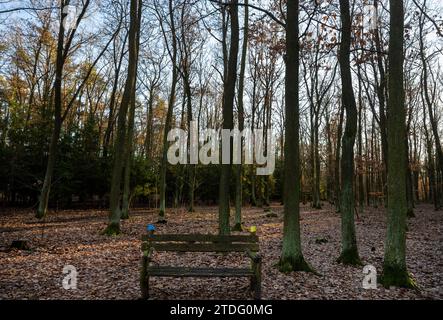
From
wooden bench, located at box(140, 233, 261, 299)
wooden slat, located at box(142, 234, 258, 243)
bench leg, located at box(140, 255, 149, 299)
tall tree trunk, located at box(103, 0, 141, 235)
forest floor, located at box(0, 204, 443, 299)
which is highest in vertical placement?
tall tree trunk, located at box(103, 0, 141, 235)

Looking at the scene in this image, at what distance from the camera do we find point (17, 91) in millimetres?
26719

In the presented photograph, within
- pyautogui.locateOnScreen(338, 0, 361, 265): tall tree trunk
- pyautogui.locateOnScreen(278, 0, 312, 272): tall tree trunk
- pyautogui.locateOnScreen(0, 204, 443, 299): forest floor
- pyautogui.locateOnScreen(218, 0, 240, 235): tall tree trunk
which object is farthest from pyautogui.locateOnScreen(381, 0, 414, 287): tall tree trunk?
pyautogui.locateOnScreen(218, 0, 240, 235): tall tree trunk

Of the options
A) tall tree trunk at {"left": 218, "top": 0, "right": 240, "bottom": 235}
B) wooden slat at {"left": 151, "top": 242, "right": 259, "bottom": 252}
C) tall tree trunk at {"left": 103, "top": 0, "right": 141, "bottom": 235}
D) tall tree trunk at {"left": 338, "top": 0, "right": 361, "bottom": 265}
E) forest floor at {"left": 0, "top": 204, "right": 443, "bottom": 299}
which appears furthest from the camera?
tall tree trunk at {"left": 103, "top": 0, "right": 141, "bottom": 235}

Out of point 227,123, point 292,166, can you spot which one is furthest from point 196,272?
point 227,123

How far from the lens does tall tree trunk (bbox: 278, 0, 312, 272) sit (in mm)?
7129

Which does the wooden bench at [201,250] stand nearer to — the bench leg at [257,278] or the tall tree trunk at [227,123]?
the bench leg at [257,278]

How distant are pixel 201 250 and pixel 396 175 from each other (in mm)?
3928

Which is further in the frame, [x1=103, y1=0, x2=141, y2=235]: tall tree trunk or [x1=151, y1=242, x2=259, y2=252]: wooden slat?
[x1=103, y1=0, x2=141, y2=235]: tall tree trunk

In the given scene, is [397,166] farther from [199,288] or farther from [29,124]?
[29,124]

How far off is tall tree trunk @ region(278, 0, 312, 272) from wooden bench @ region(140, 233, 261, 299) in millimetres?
1382

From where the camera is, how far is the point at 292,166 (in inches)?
287

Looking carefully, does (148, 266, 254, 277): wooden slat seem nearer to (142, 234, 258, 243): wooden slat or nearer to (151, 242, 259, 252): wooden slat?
(151, 242, 259, 252): wooden slat

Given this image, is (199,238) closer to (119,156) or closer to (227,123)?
(227,123)
